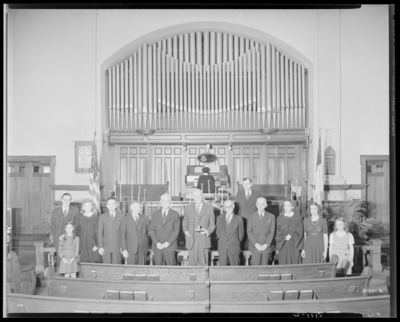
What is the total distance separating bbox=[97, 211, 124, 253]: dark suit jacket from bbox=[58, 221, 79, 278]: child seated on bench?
1.24 feet

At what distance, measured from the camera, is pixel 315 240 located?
21.8 feet

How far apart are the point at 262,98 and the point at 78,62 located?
415 cm

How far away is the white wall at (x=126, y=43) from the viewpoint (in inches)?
367

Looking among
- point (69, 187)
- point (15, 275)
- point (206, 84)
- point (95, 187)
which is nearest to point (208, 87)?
point (206, 84)

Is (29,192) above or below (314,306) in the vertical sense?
above

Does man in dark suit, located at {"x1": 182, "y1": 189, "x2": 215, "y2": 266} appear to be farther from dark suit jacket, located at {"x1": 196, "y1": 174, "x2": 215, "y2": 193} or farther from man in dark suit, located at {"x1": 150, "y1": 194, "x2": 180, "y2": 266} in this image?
dark suit jacket, located at {"x1": 196, "y1": 174, "x2": 215, "y2": 193}

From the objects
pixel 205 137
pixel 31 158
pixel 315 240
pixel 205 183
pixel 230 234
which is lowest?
pixel 315 240

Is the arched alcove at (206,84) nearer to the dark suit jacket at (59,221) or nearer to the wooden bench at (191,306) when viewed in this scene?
the dark suit jacket at (59,221)

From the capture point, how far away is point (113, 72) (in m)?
9.73

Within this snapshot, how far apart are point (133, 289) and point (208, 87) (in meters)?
5.82

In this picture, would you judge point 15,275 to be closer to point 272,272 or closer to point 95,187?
point 95,187

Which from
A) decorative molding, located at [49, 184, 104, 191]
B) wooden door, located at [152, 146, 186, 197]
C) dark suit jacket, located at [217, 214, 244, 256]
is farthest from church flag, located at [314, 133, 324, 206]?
decorative molding, located at [49, 184, 104, 191]

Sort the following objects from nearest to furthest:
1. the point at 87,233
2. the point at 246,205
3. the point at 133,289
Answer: the point at 133,289 → the point at 87,233 → the point at 246,205

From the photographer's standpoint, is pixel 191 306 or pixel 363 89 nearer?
pixel 191 306
